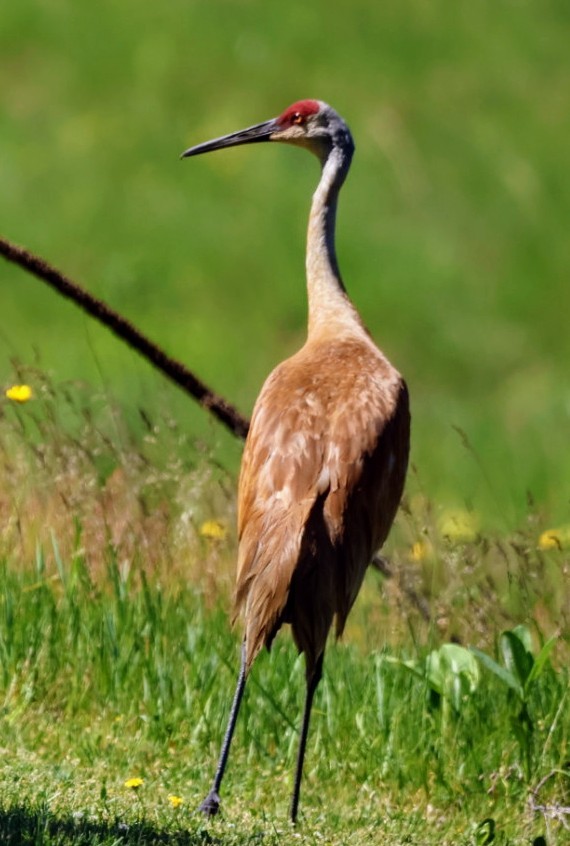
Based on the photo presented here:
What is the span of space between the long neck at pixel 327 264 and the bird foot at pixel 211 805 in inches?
70.4

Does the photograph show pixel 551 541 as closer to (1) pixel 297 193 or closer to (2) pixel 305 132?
(2) pixel 305 132

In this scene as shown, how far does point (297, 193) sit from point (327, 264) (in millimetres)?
8363

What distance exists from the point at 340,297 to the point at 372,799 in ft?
6.06

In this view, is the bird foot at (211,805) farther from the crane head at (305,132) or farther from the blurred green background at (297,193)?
the blurred green background at (297,193)

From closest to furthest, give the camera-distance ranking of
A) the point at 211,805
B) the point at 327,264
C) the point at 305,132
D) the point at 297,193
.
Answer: the point at 211,805, the point at 327,264, the point at 305,132, the point at 297,193

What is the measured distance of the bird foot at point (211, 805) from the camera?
4730 mm

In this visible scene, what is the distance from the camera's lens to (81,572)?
6082mm

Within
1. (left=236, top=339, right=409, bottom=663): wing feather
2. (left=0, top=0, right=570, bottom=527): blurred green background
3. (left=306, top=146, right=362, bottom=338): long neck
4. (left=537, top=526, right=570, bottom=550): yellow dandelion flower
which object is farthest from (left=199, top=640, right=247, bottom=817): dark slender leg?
(left=0, top=0, right=570, bottom=527): blurred green background

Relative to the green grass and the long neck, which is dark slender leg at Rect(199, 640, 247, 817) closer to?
the green grass

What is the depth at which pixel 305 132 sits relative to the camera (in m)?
6.30

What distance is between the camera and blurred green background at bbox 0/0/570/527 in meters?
13.0

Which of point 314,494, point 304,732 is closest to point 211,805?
point 304,732

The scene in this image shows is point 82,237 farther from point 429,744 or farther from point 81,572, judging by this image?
point 429,744

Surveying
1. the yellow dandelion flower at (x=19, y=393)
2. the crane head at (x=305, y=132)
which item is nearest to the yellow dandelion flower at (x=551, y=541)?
the crane head at (x=305, y=132)
